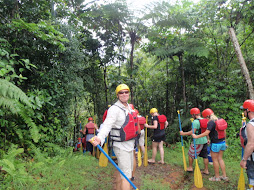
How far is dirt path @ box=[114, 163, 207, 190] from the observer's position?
4.24 metres

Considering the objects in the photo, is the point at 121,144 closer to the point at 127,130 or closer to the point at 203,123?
the point at 127,130

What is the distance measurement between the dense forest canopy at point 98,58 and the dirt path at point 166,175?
2779 millimetres

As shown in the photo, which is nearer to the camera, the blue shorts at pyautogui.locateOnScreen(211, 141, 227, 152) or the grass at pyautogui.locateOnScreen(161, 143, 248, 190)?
the grass at pyautogui.locateOnScreen(161, 143, 248, 190)

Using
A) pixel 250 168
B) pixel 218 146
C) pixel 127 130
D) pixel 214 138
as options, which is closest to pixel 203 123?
pixel 214 138

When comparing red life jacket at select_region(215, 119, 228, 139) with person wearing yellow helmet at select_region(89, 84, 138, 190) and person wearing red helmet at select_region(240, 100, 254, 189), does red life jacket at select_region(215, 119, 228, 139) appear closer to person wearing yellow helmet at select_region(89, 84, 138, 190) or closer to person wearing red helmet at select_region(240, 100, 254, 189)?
person wearing red helmet at select_region(240, 100, 254, 189)

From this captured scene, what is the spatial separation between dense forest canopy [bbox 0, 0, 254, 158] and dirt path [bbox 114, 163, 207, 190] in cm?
278

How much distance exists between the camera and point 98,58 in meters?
8.75

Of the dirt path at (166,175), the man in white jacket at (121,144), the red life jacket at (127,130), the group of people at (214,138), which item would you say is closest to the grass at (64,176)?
the dirt path at (166,175)

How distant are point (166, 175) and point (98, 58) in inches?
245

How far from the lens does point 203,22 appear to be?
8.36m

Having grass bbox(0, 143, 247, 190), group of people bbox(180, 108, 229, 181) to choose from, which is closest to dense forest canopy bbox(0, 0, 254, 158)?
grass bbox(0, 143, 247, 190)

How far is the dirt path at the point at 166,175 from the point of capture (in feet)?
13.9

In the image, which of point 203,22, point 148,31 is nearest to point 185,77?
point 203,22

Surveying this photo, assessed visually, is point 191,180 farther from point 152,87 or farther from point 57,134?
point 152,87
